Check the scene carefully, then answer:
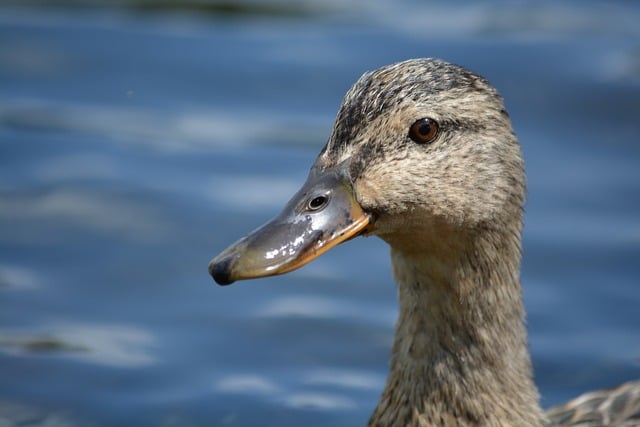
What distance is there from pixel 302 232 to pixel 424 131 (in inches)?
25.6

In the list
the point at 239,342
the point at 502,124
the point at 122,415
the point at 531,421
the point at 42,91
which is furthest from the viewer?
the point at 42,91

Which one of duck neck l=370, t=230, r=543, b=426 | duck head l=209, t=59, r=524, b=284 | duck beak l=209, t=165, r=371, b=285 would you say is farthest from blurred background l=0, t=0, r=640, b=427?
duck beak l=209, t=165, r=371, b=285

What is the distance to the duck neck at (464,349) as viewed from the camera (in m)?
5.91

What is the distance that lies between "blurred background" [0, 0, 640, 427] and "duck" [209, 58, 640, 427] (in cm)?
160

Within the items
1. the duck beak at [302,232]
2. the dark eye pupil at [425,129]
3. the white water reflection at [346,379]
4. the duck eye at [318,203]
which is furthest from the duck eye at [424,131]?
the white water reflection at [346,379]

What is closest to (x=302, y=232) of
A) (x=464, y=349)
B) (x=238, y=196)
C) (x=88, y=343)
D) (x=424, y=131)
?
(x=424, y=131)

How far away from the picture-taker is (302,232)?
5324mm

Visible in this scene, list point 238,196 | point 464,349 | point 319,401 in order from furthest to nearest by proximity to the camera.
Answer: point 238,196 < point 319,401 < point 464,349

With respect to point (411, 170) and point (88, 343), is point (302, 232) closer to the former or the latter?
point (411, 170)

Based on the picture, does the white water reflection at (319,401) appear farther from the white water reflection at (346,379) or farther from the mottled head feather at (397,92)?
the mottled head feather at (397,92)

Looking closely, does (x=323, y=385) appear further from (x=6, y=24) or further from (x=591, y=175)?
(x=6, y=24)

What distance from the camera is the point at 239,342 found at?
26.5 ft

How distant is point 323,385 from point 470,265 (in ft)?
7.16

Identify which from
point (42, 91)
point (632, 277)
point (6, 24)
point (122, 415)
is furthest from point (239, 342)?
point (6, 24)
